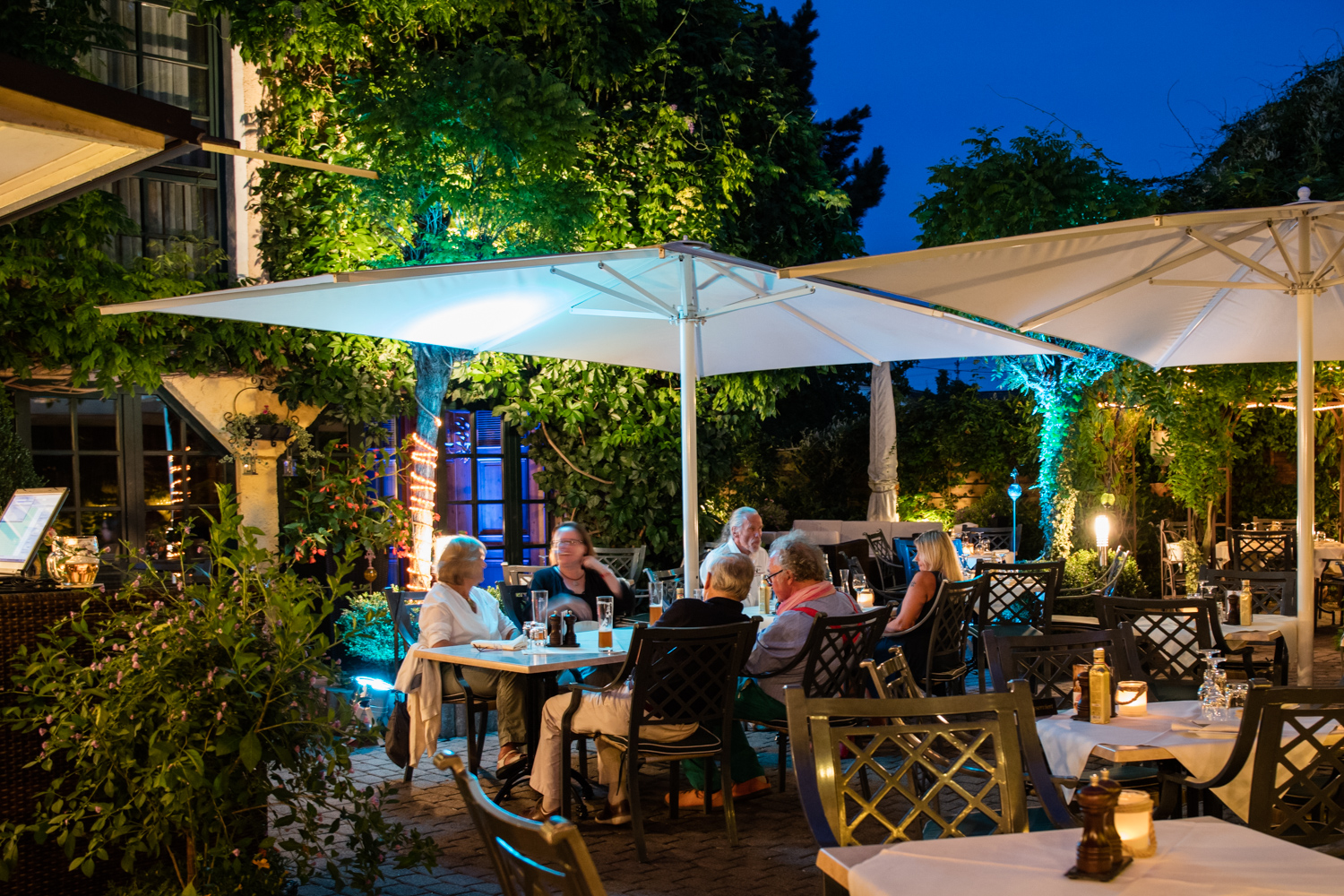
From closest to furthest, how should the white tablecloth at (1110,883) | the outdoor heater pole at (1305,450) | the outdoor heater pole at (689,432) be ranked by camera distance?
the white tablecloth at (1110,883), the outdoor heater pole at (1305,450), the outdoor heater pole at (689,432)

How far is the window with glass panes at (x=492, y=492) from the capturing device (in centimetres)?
1107

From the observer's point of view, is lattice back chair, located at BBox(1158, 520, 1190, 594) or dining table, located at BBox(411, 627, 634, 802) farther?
lattice back chair, located at BBox(1158, 520, 1190, 594)

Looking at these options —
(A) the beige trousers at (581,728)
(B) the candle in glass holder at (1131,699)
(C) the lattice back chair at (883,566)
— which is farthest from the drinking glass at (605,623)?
(C) the lattice back chair at (883,566)

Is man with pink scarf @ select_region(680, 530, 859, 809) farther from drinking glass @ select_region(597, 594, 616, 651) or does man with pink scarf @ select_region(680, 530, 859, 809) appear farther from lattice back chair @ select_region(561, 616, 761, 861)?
drinking glass @ select_region(597, 594, 616, 651)

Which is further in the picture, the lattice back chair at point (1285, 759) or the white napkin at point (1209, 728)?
the white napkin at point (1209, 728)

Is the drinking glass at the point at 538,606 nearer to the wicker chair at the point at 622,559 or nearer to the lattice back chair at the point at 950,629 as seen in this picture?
the lattice back chair at the point at 950,629

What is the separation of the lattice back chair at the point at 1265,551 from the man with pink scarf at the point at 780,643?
697 cm

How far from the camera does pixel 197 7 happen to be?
9.23 metres

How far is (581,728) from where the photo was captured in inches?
200

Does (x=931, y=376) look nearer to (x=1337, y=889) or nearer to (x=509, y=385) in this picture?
(x=509, y=385)

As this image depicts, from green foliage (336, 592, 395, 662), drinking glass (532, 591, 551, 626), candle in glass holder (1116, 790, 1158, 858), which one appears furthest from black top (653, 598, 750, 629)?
green foliage (336, 592, 395, 662)

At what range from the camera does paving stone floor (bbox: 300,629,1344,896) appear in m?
4.30

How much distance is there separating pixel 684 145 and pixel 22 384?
5820 mm

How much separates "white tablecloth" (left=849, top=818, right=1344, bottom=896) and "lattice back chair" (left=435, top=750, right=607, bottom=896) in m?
0.72
